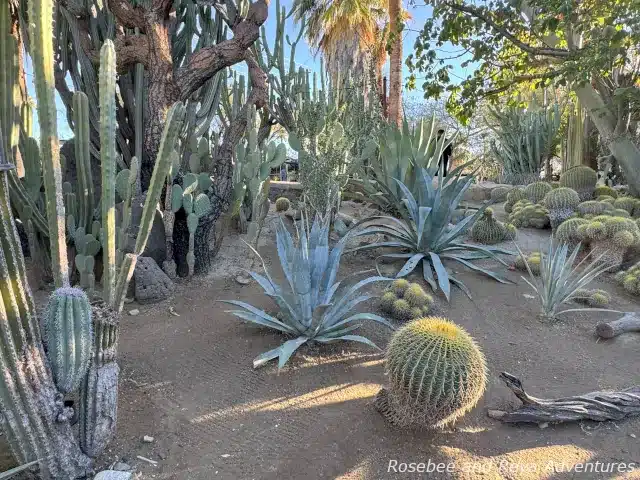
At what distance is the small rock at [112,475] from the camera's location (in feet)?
7.06

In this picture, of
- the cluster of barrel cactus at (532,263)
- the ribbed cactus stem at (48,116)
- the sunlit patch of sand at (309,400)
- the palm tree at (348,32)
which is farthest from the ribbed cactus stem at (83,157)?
the palm tree at (348,32)

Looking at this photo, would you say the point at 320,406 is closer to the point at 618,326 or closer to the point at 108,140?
the point at 108,140

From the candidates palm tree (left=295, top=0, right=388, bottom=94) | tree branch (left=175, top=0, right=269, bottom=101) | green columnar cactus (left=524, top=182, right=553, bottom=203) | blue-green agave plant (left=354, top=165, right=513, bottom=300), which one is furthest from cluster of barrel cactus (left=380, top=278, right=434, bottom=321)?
palm tree (left=295, top=0, right=388, bottom=94)

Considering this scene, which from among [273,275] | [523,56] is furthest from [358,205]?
[523,56]

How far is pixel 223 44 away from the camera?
4723mm

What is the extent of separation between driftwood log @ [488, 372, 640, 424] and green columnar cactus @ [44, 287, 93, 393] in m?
2.23

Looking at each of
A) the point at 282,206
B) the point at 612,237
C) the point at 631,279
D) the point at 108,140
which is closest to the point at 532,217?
the point at 612,237

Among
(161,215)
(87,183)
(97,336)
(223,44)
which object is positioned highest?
(223,44)

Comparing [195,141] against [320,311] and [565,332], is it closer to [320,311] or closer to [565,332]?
[320,311]

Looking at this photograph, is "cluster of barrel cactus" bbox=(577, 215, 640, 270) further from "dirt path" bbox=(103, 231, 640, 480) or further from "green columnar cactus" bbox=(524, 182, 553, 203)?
"green columnar cactus" bbox=(524, 182, 553, 203)

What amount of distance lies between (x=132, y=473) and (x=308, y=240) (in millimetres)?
2127

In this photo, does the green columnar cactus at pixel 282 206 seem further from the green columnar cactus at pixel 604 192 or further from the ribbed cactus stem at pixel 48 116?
the green columnar cactus at pixel 604 192

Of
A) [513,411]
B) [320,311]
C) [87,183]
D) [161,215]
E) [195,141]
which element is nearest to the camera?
[513,411]

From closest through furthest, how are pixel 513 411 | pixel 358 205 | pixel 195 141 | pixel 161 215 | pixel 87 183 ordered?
pixel 513 411 → pixel 87 183 → pixel 161 215 → pixel 195 141 → pixel 358 205
